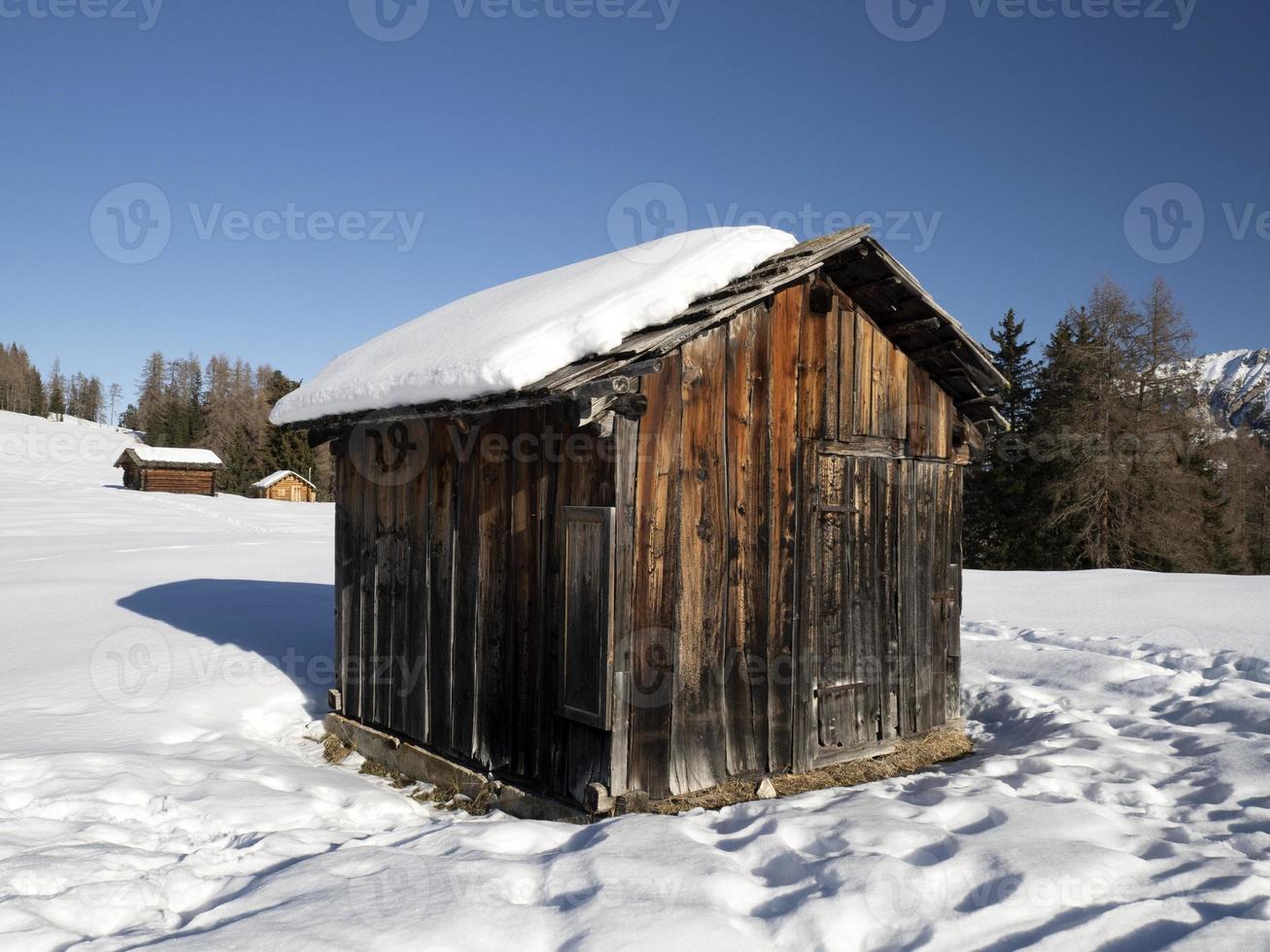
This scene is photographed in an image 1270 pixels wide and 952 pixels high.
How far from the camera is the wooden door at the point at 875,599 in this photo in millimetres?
6793

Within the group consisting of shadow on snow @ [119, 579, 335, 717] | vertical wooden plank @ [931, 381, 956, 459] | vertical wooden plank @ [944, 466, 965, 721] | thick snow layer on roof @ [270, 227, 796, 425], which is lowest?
shadow on snow @ [119, 579, 335, 717]

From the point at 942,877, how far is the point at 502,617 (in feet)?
11.1

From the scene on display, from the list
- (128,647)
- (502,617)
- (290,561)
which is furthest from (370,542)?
(290,561)

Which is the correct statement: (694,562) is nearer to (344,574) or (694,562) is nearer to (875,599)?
(875,599)

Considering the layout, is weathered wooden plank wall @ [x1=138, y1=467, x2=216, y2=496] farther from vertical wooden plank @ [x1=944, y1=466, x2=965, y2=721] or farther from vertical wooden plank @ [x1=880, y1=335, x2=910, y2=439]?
vertical wooden plank @ [x1=880, y1=335, x2=910, y2=439]

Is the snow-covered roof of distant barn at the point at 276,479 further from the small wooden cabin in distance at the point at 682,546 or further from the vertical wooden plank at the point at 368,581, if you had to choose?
the vertical wooden plank at the point at 368,581

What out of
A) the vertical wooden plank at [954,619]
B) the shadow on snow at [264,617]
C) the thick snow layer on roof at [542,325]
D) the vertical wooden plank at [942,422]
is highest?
the thick snow layer on roof at [542,325]


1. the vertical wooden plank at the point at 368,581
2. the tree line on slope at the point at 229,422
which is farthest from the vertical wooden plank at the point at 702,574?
the tree line on slope at the point at 229,422

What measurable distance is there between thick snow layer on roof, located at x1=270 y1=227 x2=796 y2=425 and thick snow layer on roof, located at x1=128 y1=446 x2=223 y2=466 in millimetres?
48039

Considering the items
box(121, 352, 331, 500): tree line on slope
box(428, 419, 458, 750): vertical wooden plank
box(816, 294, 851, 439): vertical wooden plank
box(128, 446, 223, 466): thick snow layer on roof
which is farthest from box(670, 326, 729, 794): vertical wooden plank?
box(128, 446, 223, 466): thick snow layer on roof

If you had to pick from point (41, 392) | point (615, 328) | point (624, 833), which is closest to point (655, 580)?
point (624, 833)

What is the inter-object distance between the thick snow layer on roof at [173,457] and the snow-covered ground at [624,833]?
43021 mm

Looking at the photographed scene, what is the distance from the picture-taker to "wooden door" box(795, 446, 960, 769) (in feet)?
22.3

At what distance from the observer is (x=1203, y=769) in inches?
265
